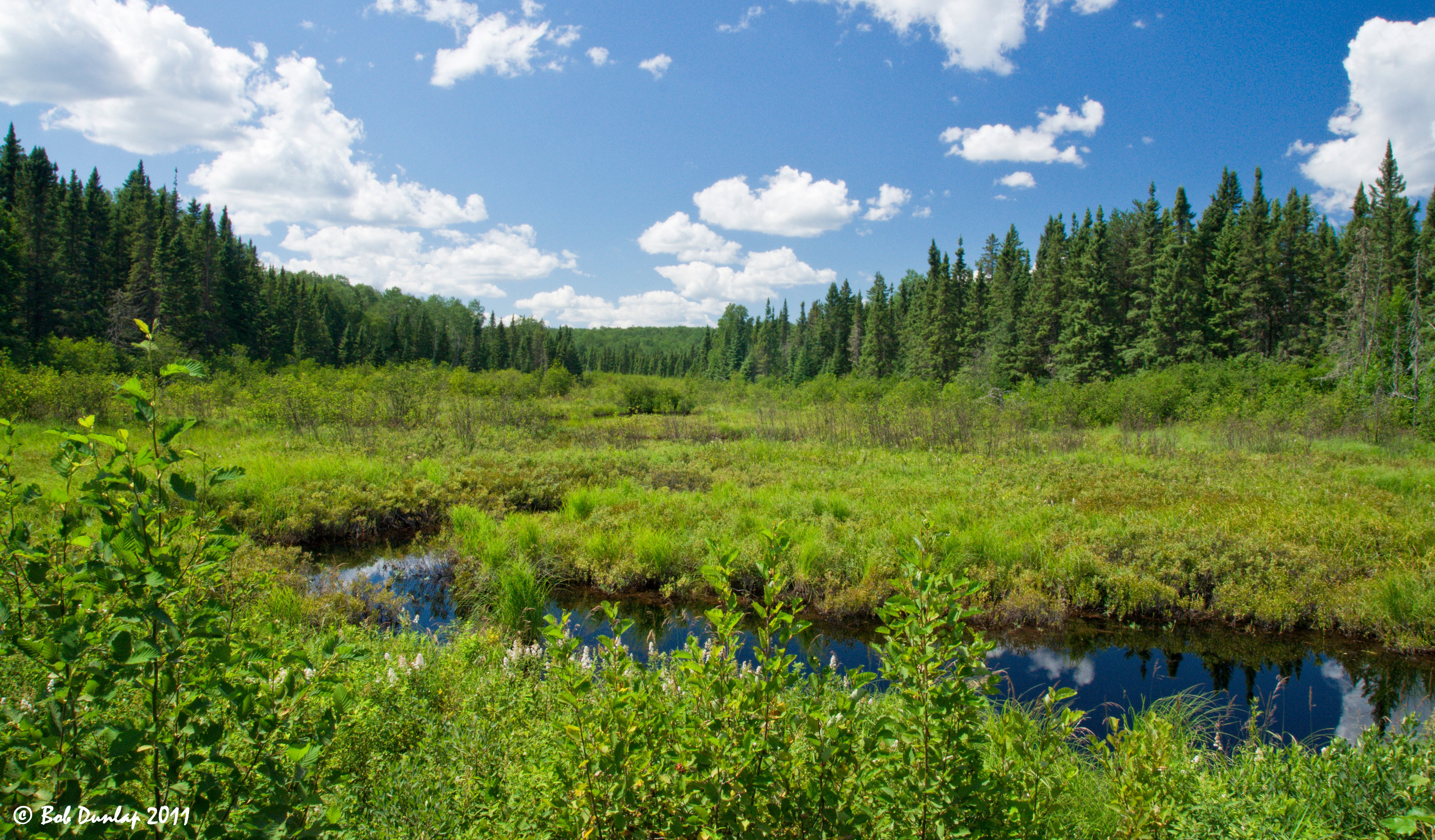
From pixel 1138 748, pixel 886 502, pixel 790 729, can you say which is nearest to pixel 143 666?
pixel 790 729

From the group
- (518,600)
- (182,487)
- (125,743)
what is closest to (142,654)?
(125,743)

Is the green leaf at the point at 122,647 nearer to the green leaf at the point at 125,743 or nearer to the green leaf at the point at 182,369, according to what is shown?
the green leaf at the point at 125,743

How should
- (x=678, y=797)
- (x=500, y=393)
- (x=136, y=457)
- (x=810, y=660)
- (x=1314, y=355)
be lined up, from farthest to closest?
1. (x=1314, y=355)
2. (x=500, y=393)
3. (x=678, y=797)
4. (x=810, y=660)
5. (x=136, y=457)

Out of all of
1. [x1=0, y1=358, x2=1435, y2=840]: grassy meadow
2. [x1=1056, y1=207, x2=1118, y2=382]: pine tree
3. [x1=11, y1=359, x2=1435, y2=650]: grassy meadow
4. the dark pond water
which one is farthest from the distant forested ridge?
the dark pond water

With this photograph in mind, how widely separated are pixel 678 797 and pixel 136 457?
1.91 m

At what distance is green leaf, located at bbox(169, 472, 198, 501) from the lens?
1466 millimetres

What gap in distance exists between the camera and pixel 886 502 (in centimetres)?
1121

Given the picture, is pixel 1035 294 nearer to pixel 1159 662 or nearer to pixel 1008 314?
pixel 1008 314

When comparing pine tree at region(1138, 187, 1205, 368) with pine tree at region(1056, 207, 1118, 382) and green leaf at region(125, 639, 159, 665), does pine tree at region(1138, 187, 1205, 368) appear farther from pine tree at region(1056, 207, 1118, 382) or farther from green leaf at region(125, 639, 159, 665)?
green leaf at region(125, 639, 159, 665)

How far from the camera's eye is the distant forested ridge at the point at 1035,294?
102 feet

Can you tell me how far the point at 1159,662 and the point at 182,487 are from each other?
28.4 ft

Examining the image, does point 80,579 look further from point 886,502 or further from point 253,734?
point 886,502

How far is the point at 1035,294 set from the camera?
134ft

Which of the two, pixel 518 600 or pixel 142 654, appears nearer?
pixel 142 654
